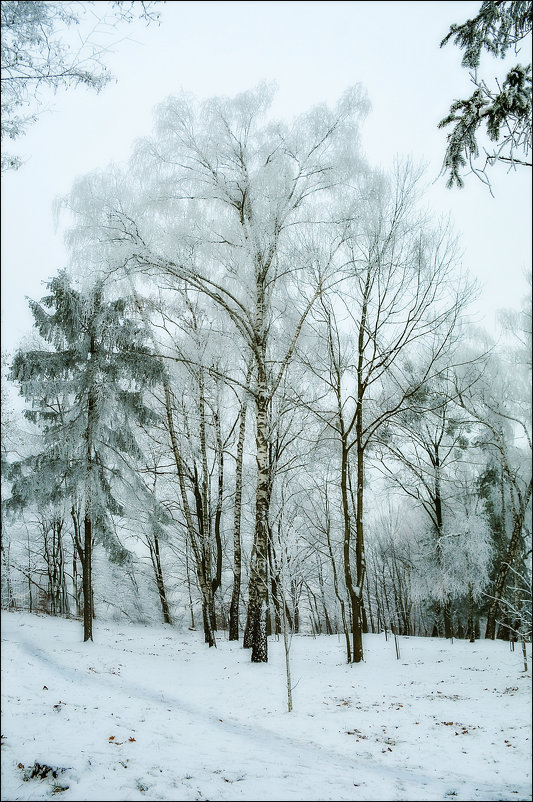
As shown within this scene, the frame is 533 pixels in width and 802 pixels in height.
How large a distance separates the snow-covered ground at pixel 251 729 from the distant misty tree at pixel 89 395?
2.93 meters

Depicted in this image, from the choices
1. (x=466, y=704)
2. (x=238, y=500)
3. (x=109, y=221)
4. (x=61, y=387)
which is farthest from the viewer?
(x=238, y=500)

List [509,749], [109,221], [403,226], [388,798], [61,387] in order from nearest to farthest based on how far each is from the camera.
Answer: [388,798]
[509,749]
[109,221]
[403,226]
[61,387]

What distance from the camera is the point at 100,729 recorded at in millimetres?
4234

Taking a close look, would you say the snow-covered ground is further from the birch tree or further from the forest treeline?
the birch tree

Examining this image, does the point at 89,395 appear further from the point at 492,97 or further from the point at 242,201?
the point at 492,97

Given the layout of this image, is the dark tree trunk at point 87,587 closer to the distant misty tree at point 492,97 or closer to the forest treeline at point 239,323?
the forest treeline at point 239,323

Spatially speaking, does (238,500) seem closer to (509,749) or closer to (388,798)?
(509,749)

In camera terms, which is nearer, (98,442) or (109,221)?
(109,221)

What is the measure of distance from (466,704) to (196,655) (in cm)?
612

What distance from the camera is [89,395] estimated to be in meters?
10.3

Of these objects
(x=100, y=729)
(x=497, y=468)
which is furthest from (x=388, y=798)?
(x=497, y=468)

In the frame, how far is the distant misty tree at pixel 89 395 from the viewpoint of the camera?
984 cm

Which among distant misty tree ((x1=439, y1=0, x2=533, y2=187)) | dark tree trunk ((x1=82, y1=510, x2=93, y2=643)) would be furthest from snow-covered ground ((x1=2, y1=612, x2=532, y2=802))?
distant misty tree ((x1=439, y1=0, x2=533, y2=187))

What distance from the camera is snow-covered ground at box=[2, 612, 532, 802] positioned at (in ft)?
10.2
